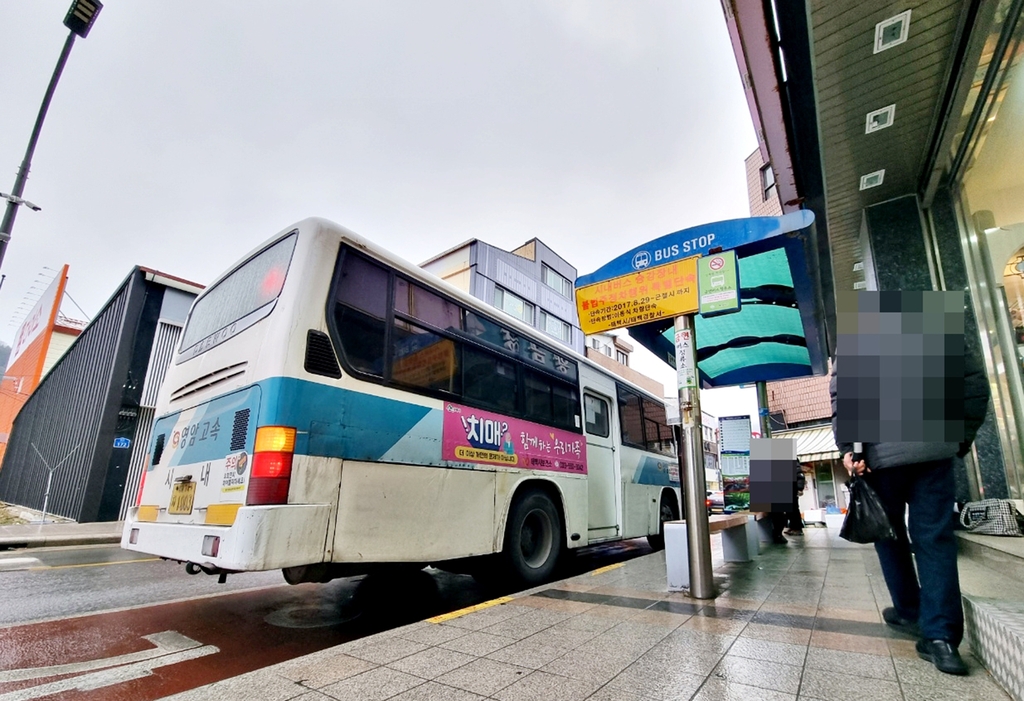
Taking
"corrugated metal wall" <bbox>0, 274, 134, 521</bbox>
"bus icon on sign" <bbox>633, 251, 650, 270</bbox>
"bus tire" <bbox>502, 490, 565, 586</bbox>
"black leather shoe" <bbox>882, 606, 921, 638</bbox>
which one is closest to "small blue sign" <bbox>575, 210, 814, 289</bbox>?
"bus icon on sign" <bbox>633, 251, 650, 270</bbox>

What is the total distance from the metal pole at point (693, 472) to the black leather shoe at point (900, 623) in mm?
1250

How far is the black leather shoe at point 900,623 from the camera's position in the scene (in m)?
2.95

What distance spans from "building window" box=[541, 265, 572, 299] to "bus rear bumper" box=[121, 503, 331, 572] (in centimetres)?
2831

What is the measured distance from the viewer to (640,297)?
16.2 ft

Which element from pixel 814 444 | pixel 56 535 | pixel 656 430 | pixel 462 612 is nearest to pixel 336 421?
pixel 462 612

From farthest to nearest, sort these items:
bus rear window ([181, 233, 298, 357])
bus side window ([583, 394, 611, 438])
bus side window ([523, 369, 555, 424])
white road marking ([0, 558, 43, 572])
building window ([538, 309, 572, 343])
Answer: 1. building window ([538, 309, 572, 343])
2. bus side window ([583, 394, 611, 438])
3. white road marking ([0, 558, 43, 572])
4. bus side window ([523, 369, 555, 424])
5. bus rear window ([181, 233, 298, 357])

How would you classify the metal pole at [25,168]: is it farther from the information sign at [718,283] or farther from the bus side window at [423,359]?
the information sign at [718,283]

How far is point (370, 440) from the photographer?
12.5 feet

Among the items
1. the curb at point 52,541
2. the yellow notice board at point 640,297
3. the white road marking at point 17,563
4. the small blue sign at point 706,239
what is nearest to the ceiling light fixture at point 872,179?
the small blue sign at point 706,239

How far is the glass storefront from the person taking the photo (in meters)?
4.26

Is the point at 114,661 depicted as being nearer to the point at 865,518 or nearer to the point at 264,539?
the point at 264,539

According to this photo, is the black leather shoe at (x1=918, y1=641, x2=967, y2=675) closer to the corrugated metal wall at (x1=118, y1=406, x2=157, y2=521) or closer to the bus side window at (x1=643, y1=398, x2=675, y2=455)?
the bus side window at (x1=643, y1=398, x2=675, y2=455)

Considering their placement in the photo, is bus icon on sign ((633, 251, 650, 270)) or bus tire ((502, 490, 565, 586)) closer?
bus icon on sign ((633, 251, 650, 270))

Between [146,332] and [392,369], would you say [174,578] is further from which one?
[146,332]
